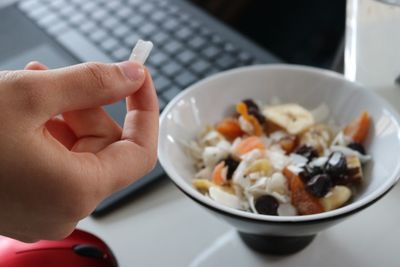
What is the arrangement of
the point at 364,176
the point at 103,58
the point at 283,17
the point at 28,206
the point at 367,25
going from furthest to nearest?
the point at 283,17, the point at 103,58, the point at 367,25, the point at 364,176, the point at 28,206

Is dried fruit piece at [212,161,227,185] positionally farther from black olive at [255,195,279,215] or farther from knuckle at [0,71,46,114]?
knuckle at [0,71,46,114]

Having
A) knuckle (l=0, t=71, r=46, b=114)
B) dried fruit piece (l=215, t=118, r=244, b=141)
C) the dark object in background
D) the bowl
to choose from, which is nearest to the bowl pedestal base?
the bowl

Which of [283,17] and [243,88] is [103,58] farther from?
[283,17]

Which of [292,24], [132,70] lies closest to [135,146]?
[132,70]

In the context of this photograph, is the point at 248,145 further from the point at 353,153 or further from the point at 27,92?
the point at 27,92

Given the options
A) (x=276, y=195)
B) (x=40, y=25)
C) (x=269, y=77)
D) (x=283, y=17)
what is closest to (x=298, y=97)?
(x=269, y=77)

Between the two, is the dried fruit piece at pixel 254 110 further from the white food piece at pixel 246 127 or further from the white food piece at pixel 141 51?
the white food piece at pixel 141 51

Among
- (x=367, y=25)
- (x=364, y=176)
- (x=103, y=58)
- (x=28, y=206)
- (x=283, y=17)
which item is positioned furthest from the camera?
(x=283, y=17)

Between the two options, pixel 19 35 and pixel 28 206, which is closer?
pixel 28 206

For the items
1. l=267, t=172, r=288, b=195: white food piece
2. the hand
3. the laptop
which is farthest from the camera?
the laptop
